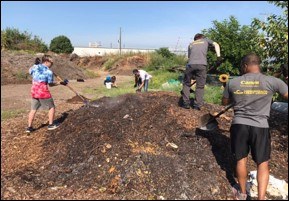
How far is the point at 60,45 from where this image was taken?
40406 millimetres

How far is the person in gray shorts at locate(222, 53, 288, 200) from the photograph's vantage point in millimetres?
3742

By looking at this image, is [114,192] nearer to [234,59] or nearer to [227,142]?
[227,142]

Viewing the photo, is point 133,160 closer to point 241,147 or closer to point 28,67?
point 241,147

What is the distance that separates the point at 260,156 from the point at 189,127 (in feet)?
6.01

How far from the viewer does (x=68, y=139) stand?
17.8 ft

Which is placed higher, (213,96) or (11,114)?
(213,96)

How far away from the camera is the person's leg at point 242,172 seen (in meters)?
3.85

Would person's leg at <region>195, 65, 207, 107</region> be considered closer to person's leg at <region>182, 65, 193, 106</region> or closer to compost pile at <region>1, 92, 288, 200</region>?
person's leg at <region>182, 65, 193, 106</region>

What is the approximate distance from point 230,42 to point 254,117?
29.0 ft

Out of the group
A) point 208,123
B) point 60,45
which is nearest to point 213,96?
point 208,123

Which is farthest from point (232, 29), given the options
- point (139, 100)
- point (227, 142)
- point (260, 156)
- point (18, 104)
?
point (260, 156)

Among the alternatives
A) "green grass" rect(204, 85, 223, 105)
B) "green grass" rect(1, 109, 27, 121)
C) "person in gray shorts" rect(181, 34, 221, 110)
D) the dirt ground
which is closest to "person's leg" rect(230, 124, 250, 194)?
"person in gray shorts" rect(181, 34, 221, 110)

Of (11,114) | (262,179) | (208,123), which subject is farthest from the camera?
(11,114)

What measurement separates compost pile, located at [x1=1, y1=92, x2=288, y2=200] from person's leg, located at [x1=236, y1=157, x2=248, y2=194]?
171 mm
